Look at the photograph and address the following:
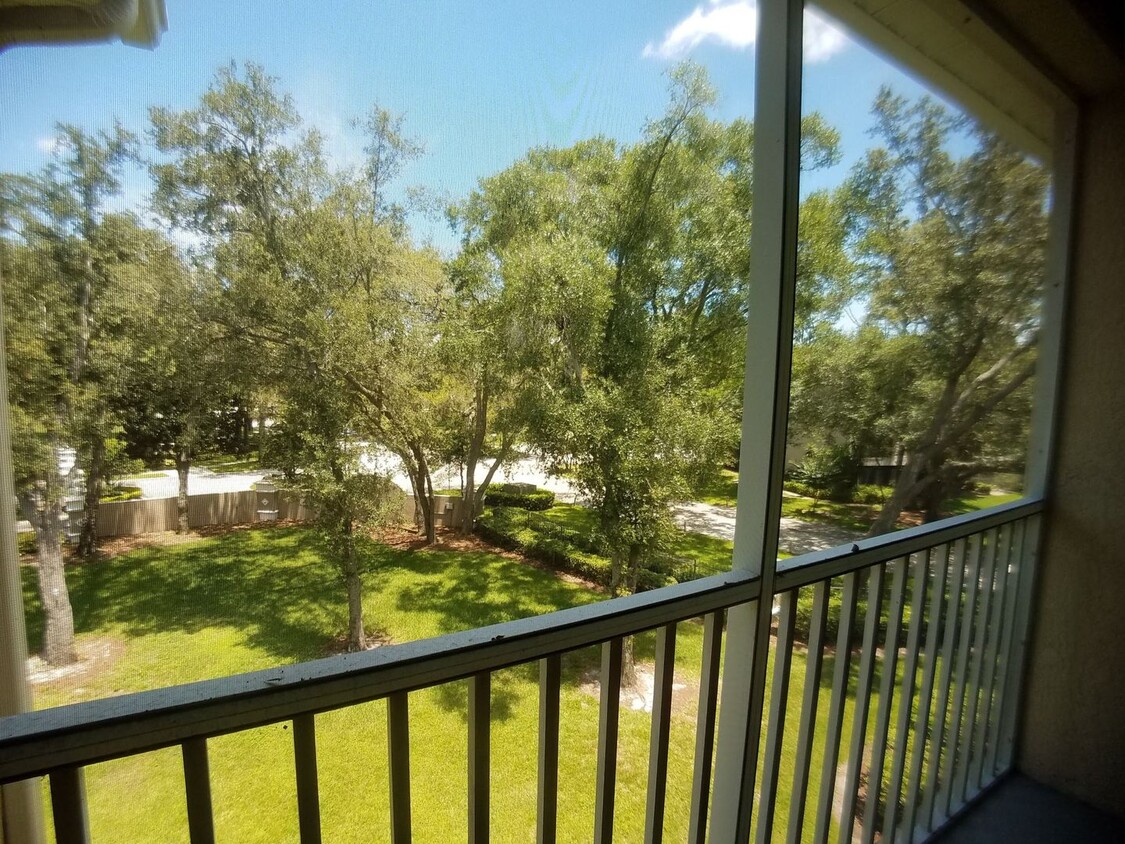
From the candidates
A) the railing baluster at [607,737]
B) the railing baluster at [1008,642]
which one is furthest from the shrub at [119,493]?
the railing baluster at [1008,642]

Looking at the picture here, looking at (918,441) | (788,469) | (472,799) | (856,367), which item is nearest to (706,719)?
(472,799)

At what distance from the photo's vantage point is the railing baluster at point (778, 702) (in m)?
1.05

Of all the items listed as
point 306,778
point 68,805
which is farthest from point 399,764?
point 68,805

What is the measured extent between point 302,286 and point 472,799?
0.91 metres

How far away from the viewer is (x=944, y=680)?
1.52 m

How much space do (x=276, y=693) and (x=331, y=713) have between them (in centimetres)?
31

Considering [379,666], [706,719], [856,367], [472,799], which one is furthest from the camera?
[856,367]

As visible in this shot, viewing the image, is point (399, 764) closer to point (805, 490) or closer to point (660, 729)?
point (660, 729)

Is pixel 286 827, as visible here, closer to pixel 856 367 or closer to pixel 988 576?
pixel 856 367

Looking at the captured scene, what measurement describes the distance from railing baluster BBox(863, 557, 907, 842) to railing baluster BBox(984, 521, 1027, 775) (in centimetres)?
84

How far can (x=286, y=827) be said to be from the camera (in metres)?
0.73

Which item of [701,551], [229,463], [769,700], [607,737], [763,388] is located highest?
[763,388]

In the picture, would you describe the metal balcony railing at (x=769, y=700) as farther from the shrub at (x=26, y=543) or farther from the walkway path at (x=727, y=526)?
the shrub at (x=26, y=543)

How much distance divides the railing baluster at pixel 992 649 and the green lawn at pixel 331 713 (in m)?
1.41
